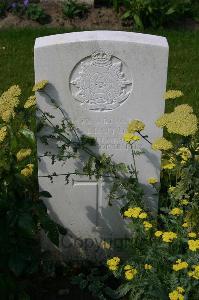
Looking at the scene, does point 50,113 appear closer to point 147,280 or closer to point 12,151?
point 12,151

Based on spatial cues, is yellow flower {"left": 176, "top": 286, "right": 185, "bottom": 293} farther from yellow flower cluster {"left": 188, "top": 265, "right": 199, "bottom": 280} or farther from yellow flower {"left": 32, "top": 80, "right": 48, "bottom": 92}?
yellow flower {"left": 32, "top": 80, "right": 48, "bottom": 92}

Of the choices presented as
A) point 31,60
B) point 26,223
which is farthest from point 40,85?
point 31,60

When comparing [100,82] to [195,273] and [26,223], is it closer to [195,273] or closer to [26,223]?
[26,223]

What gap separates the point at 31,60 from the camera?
6688 mm

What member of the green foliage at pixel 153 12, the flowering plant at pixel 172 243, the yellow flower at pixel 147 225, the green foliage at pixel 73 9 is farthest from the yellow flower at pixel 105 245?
the green foliage at pixel 73 9

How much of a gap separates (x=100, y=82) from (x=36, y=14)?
465cm

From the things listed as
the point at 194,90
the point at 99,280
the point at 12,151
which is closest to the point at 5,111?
the point at 12,151

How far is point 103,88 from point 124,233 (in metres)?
0.95

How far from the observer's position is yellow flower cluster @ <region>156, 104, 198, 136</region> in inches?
115

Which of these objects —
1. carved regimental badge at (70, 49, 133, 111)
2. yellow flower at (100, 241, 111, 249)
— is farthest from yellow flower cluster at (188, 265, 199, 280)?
carved regimental badge at (70, 49, 133, 111)

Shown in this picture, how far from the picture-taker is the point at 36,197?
11.9ft

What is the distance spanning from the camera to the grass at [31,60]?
240 inches

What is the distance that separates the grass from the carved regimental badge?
7.36 feet

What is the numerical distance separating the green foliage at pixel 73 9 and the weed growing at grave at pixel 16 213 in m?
4.52
